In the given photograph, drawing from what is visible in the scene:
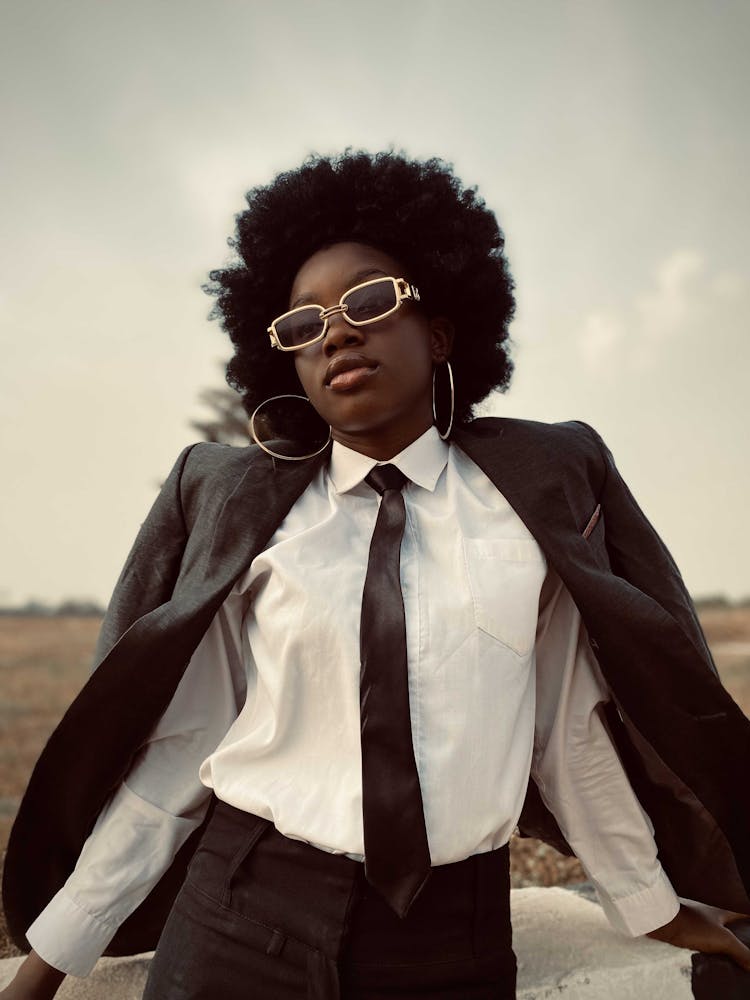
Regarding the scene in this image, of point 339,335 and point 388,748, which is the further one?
point 339,335

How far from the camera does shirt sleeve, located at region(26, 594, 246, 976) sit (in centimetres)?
209

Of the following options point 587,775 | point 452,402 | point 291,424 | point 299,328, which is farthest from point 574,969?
point 299,328

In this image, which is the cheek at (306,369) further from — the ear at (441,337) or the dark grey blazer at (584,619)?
the ear at (441,337)

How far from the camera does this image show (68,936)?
2076mm

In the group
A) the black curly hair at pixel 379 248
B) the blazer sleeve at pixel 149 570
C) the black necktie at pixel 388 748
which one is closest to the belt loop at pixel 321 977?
the black necktie at pixel 388 748

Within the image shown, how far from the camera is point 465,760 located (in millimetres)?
1826

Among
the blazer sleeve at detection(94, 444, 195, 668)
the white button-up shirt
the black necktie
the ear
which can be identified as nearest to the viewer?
the black necktie

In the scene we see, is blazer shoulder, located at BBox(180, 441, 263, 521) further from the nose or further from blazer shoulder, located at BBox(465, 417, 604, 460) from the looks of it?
blazer shoulder, located at BBox(465, 417, 604, 460)

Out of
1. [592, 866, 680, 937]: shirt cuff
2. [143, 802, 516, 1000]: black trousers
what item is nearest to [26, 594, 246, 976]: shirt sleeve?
[143, 802, 516, 1000]: black trousers

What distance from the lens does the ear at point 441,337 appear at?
7.91 ft

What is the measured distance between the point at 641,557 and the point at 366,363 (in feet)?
2.86

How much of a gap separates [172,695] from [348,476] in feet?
2.35

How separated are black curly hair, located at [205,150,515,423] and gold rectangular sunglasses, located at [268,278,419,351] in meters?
0.23

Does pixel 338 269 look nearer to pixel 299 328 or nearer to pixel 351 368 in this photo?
pixel 299 328
